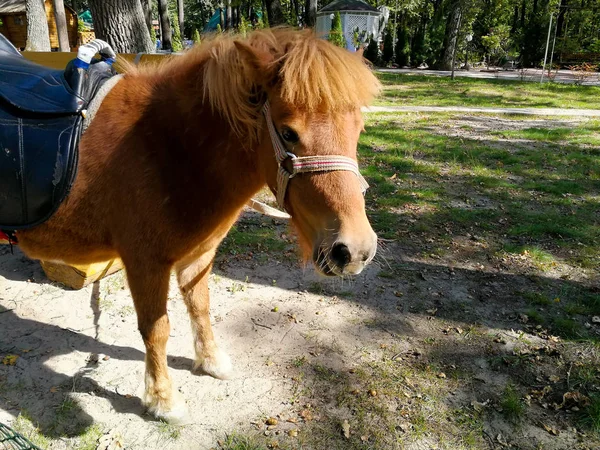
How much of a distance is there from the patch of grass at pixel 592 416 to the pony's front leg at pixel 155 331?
2.52 meters

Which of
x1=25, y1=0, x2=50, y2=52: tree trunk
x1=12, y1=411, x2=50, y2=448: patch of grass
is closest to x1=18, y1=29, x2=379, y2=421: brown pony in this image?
x1=12, y1=411, x2=50, y2=448: patch of grass

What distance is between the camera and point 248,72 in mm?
1778

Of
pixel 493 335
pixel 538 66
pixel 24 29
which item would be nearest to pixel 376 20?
pixel 538 66

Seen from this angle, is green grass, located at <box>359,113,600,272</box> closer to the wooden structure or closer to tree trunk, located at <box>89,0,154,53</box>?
tree trunk, located at <box>89,0,154,53</box>

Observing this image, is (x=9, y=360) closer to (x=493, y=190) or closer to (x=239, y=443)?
(x=239, y=443)

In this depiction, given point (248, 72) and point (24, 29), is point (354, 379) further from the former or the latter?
point (24, 29)

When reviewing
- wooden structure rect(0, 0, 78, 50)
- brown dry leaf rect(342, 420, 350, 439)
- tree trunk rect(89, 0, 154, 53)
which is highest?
wooden structure rect(0, 0, 78, 50)

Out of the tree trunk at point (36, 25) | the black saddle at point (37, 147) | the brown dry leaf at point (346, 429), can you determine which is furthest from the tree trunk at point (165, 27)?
the brown dry leaf at point (346, 429)

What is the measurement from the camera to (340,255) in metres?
1.63

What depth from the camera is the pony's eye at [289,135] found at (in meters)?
1.74

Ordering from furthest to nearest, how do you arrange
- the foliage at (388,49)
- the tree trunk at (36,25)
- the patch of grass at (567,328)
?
the foliage at (388,49)
the tree trunk at (36,25)
the patch of grass at (567,328)

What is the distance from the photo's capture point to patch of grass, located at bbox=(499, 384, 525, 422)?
268 cm

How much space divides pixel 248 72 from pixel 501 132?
30.0 feet

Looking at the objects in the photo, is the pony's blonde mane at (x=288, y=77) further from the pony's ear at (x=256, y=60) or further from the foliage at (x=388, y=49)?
the foliage at (x=388, y=49)
